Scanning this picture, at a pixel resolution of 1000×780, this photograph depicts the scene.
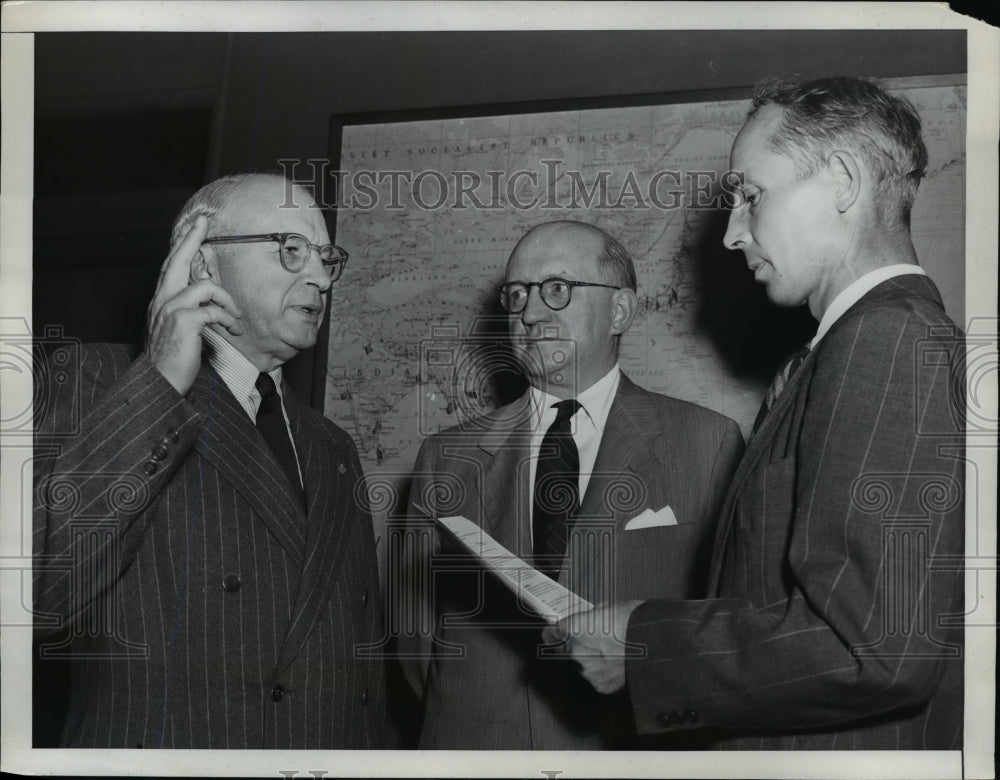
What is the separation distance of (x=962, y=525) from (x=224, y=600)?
1.46 m

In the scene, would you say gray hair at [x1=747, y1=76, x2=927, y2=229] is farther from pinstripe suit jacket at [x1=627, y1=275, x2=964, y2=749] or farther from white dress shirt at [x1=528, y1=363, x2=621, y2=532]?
white dress shirt at [x1=528, y1=363, x2=621, y2=532]

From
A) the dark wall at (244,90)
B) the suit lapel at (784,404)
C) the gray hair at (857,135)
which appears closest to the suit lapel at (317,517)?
the dark wall at (244,90)

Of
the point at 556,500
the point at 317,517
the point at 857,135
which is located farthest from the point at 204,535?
the point at 857,135

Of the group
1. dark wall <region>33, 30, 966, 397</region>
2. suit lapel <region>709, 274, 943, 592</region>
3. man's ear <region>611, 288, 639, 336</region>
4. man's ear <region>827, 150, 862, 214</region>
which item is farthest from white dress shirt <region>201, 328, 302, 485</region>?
man's ear <region>827, 150, 862, 214</region>

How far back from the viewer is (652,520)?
224cm

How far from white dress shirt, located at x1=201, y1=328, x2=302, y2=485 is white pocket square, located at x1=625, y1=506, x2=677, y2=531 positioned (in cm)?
76

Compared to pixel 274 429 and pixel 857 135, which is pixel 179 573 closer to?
pixel 274 429

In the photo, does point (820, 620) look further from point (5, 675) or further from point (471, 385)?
point (5, 675)

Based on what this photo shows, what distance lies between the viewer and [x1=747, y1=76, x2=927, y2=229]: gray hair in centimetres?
193

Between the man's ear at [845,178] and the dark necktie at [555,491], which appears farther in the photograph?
the dark necktie at [555,491]

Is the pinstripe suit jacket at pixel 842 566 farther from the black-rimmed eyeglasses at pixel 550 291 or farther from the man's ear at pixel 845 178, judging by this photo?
the black-rimmed eyeglasses at pixel 550 291

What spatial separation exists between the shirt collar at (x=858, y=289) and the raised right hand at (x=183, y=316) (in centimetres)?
124

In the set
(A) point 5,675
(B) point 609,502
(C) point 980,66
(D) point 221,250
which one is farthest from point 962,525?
(A) point 5,675

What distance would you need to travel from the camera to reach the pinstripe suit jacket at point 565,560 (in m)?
2.19
